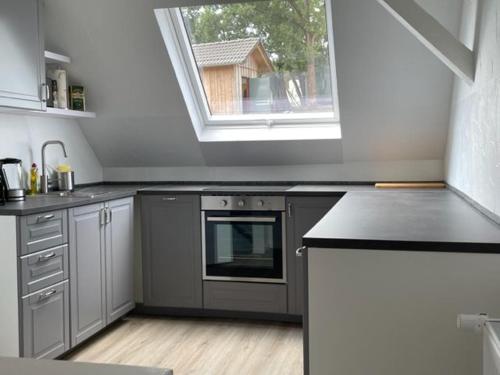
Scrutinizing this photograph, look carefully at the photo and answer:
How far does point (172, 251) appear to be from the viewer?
3947mm

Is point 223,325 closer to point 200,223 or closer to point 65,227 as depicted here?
point 200,223

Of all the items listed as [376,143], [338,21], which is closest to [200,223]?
[376,143]

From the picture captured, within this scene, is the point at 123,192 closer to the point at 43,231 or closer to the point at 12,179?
the point at 12,179

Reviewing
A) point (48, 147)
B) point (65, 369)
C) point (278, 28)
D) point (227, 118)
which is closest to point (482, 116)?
point (278, 28)

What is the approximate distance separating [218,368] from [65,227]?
44.9 inches

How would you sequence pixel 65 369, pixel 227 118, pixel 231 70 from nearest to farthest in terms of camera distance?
1. pixel 65 369
2. pixel 231 70
3. pixel 227 118

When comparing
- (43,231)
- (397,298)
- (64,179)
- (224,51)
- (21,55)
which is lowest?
(397,298)

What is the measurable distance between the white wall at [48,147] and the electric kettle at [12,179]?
0.10 m

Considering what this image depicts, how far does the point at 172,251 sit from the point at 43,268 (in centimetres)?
117

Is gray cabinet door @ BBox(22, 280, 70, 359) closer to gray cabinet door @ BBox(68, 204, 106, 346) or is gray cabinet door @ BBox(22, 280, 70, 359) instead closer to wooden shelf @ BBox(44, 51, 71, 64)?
gray cabinet door @ BBox(68, 204, 106, 346)

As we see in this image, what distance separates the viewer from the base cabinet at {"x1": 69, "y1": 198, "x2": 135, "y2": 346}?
322 cm

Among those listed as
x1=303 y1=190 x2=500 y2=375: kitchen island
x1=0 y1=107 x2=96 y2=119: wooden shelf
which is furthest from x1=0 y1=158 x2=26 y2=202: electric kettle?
x1=303 y1=190 x2=500 y2=375: kitchen island

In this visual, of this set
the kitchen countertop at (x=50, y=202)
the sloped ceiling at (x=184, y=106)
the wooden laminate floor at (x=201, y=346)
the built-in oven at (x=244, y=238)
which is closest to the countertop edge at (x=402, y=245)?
the wooden laminate floor at (x=201, y=346)

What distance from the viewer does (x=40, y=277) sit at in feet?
9.46
